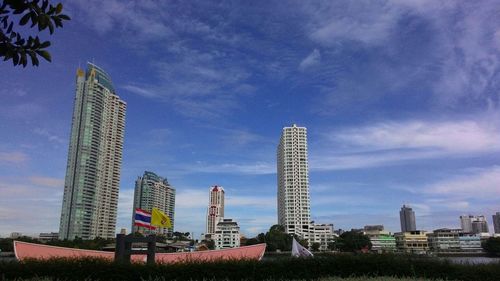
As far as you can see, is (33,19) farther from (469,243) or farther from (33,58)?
(469,243)

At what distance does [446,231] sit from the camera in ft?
528

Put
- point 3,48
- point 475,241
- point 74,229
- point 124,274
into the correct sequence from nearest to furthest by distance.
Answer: point 3,48, point 124,274, point 74,229, point 475,241

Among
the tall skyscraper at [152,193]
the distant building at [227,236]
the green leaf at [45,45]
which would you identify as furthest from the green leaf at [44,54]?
the tall skyscraper at [152,193]

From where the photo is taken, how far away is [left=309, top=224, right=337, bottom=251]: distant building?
510 ft

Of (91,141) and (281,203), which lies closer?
(91,141)

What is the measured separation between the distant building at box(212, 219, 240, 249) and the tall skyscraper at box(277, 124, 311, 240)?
21378mm

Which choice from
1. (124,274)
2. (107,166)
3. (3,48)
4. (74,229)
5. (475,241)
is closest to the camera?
(3,48)

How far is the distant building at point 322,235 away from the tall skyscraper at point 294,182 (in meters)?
2.32

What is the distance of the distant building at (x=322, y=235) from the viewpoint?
15550 cm

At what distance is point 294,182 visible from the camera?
166750 millimetres

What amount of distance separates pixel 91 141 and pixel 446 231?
132806 millimetres

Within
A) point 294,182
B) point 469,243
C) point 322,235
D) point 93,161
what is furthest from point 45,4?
point 469,243

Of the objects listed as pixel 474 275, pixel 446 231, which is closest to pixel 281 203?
pixel 446 231

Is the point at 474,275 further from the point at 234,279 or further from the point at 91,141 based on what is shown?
the point at 91,141
